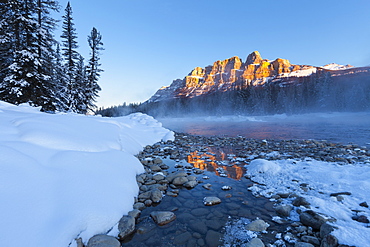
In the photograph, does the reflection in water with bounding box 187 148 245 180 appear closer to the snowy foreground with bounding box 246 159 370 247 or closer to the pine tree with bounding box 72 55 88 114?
the snowy foreground with bounding box 246 159 370 247

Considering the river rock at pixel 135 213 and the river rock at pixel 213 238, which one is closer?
the river rock at pixel 213 238

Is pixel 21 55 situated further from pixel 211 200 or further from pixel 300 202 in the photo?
pixel 300 202

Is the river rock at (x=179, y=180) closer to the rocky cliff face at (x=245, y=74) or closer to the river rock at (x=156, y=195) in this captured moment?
the river rock at (x=156, y=195)

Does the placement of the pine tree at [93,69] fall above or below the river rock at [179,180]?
above

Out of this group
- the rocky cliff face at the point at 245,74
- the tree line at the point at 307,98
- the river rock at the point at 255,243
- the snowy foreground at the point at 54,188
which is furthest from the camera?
the rocky cliff face at the point at 245,74

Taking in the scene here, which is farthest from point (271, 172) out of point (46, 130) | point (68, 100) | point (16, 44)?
point (68, 100)

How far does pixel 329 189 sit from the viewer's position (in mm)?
4070

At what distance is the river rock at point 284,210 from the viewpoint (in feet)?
11.1

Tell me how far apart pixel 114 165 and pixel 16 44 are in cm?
1341

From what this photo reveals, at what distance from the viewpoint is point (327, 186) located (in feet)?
13.8

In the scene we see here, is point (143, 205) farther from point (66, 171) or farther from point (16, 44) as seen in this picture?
point (16, 44)

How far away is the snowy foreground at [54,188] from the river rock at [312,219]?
3.53 meters

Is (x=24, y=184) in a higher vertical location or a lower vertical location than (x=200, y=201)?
higher

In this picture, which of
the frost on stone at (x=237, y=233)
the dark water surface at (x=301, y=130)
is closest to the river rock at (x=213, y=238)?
the frost on stone at (x=237, y=233)
